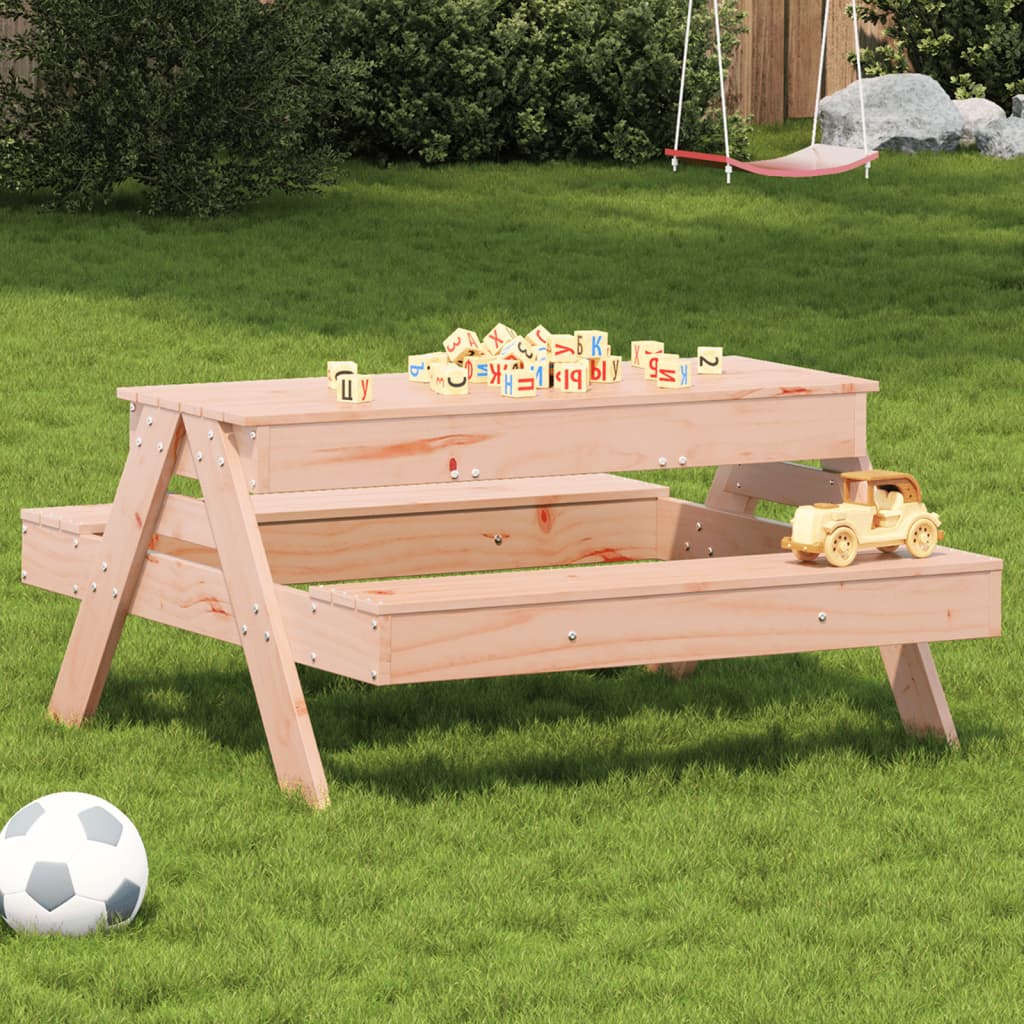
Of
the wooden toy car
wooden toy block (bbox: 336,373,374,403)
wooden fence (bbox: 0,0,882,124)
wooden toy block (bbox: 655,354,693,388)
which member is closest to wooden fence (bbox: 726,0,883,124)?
wooden fence (bbox: 0,0,882,124)

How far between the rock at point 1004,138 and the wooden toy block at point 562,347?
16746 mm

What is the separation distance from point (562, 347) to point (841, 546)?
1033 mm

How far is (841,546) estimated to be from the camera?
589 centimetres

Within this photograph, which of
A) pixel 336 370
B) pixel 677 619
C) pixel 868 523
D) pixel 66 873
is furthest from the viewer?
pixel 868 523

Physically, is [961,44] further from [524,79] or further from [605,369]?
[605,369]

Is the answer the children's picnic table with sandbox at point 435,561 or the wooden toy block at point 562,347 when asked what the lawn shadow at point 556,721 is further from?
the wooden toy block at point 562,347

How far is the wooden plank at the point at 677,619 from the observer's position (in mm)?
5402

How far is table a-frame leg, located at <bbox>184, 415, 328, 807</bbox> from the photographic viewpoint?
5609 millimetres

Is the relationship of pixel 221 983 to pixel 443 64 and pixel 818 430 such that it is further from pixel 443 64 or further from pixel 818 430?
pixel 443 64

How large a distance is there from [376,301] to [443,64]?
17.7 feet

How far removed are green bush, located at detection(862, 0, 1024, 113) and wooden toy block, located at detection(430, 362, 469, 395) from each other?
18683mm

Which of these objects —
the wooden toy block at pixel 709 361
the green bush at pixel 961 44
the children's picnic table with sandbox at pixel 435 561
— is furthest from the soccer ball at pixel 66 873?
the green bush at pixel 961 44

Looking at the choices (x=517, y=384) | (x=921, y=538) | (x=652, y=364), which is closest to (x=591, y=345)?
(x=652, y=364)

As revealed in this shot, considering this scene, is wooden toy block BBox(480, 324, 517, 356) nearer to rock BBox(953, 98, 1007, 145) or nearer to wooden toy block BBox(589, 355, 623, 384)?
wooden toy block BBox(589, 355, 623, 384)
